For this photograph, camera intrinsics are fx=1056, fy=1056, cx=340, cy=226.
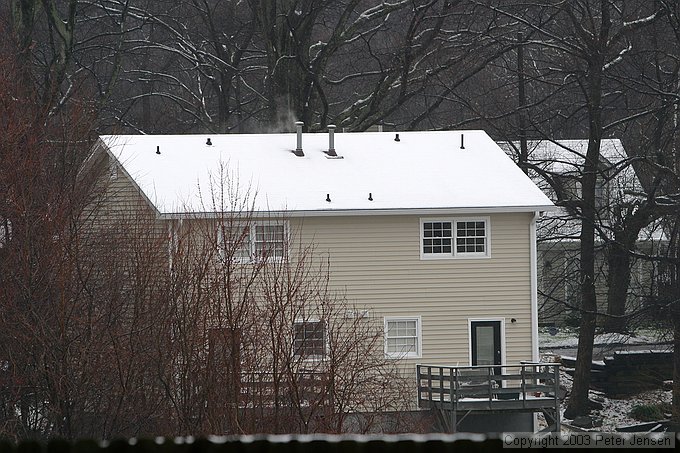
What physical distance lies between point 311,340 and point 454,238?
5468 mm

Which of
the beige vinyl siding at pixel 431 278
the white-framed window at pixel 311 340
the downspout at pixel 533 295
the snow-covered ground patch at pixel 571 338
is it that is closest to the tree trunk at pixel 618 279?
the snow-covered ground patch at pixel 571 338

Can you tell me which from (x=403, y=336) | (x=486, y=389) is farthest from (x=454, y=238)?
(x=486, y=389)

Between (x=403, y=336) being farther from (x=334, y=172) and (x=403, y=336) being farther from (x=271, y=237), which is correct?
(x=334, y=172)

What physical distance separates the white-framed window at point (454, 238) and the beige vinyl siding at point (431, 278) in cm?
14

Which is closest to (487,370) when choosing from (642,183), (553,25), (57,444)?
(642,183)

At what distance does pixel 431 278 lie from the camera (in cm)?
2473

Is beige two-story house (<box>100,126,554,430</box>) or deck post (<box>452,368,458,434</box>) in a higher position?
beige two-story house (<box>100,126,554,430</box>)

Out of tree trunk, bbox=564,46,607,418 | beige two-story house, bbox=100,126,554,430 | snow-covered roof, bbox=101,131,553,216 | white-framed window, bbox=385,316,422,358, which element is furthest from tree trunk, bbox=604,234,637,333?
white-framed window, bbox=385,316,422,358

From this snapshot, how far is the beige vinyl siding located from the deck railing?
615mm

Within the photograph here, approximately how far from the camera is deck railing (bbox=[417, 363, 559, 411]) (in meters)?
23.1

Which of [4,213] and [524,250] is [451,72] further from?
[4,213]

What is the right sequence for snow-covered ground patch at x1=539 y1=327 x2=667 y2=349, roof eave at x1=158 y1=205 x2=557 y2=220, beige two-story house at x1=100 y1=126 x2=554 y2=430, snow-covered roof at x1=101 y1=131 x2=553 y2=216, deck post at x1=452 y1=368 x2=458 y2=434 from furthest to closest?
snow-covered ground patch at x1=539 y1=327 x2=667 y2=349
snow-covered roof at x1=101 y1=131 x2=553 y2=216
beige two-story house at x1=100 y1=126 x2=554 y2=430
roof eave at x1=158 y1=205 x2=557 y2=220
deck post at x1=452 y1=368 x2=458 y2=434

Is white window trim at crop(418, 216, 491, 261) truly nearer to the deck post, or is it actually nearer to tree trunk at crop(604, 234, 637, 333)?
the deck post

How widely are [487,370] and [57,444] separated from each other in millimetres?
20834
